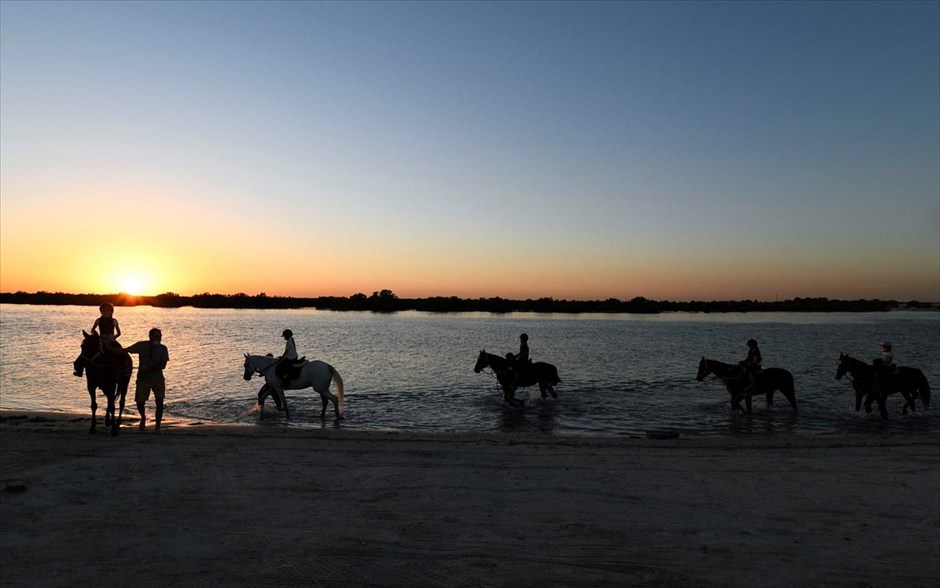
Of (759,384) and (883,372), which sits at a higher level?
(883,372)

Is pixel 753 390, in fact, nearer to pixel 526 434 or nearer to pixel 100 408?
pixel 526 434

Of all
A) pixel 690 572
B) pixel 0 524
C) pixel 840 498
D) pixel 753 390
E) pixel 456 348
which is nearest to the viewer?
pixel 690 572

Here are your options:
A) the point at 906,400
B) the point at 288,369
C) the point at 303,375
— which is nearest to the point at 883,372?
the point at 906,400

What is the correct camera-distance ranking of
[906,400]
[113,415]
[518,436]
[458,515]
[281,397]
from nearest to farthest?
[458,515] → [113,415] → [518,436] → [281,397] → [906,400]

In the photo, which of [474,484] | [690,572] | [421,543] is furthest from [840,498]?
[421,543]

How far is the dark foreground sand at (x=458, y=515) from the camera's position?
18.0 ft

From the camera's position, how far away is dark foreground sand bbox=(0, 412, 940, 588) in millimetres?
5477

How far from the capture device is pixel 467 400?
19469mm

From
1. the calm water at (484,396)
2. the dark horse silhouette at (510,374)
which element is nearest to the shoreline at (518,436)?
the calm water at (484,396)

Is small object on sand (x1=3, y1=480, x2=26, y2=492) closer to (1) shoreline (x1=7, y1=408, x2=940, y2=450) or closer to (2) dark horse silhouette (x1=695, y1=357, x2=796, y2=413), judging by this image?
(1) shoreline (x1=7, y1=408, x2=940, y2=450)

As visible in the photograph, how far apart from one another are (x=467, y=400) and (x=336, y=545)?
13.5 m

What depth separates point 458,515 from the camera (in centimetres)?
694

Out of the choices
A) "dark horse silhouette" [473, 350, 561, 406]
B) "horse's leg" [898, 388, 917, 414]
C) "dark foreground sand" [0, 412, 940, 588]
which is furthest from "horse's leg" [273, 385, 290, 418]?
"horse's leg" [898, 388, 917, 414]

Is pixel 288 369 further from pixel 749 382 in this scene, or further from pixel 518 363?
pixel 749 382
